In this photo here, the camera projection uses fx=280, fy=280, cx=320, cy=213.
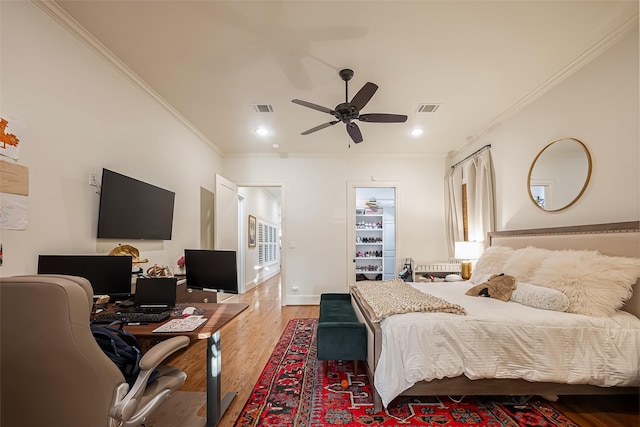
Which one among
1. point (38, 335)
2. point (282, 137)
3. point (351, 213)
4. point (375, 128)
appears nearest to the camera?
point (38, 335)

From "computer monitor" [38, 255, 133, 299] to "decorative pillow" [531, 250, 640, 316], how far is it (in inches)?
135

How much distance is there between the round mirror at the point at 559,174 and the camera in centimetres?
261

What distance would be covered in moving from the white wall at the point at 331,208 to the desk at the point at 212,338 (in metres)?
3.24

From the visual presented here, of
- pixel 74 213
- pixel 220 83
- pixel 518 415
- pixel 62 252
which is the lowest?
pixel 518 415

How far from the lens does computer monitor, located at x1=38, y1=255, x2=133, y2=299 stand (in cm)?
192

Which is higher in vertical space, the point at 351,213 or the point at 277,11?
the point at 277,11

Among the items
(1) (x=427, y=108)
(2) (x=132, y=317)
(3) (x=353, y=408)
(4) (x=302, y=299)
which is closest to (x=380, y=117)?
(1) (x=427, y=108)

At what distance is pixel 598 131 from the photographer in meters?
2.46

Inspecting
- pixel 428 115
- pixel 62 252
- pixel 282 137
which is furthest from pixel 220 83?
pixel 428 115

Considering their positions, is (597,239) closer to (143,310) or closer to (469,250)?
(469,250)

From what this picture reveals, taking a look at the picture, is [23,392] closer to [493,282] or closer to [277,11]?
[277,11]

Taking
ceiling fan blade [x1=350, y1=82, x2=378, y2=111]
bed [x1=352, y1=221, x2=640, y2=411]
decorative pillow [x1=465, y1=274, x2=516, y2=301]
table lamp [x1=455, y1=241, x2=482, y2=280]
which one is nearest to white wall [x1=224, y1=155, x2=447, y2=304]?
table lamp [x1=455, y1=241, x2=482, y2=280]

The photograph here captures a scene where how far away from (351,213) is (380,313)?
3288mm

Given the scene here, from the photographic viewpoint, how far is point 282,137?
4551 mm
